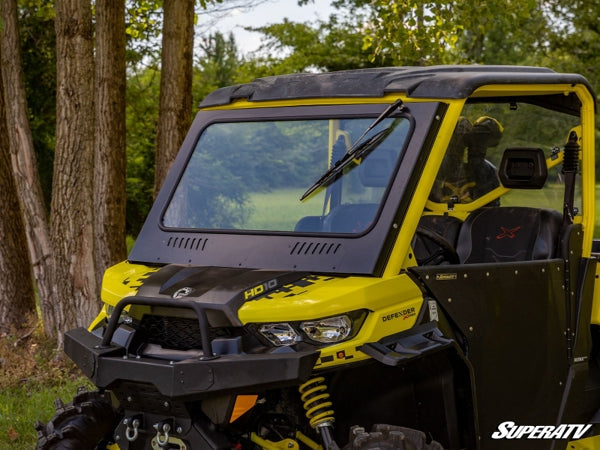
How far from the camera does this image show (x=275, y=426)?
473 cm

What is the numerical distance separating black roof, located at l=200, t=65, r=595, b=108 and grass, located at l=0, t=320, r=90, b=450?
9.59 ft

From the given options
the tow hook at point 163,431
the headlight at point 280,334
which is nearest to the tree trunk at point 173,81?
the tow hook at point 163,431

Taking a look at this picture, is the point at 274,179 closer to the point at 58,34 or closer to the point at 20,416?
the point at 20,416

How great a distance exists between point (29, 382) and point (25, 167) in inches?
109

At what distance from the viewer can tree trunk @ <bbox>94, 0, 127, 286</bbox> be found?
9.93 meters

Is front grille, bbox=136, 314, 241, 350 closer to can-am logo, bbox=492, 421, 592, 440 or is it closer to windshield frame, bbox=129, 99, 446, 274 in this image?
windshield frame, bbox=129, 99, 446, 274

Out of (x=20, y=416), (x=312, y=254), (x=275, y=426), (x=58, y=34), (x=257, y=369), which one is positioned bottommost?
(x=20, y=416)

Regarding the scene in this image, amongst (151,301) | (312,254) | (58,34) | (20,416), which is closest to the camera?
(151,301)

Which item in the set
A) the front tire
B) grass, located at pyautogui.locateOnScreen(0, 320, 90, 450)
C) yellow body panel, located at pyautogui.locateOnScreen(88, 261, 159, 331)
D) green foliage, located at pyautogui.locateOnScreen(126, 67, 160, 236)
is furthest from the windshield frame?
green foliage, located at pyautogui.locateOnScreen(126, 67, 160, 236)

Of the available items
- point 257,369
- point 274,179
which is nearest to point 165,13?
point 274,179

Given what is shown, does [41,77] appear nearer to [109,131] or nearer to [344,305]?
[109,131]

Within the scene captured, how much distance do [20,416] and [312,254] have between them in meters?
3.74

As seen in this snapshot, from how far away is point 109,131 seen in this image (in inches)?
392

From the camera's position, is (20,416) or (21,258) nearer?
(20,416)
